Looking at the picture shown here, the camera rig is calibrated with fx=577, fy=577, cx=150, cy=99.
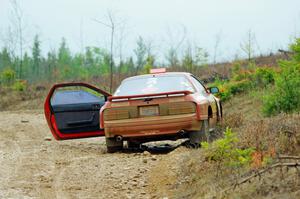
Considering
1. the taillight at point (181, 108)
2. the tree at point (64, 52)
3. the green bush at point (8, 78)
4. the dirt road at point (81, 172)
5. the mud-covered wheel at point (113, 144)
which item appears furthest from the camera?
the tree at point (64, 52)

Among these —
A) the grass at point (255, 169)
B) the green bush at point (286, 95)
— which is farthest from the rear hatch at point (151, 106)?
the green bush at point (286, 95)

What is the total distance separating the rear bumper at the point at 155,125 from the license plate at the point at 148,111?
0.23 ft

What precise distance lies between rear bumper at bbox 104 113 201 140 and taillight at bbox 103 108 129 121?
70mm

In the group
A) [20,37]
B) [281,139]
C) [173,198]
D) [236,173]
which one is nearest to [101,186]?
[173,198]

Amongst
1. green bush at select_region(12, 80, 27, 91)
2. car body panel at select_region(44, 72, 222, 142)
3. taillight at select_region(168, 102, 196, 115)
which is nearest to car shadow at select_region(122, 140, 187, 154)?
car body panel at select_region(44, 72, 222, 142)

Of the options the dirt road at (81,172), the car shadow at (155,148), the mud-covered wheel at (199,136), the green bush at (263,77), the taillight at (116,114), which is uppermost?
the green bush at (263,77)

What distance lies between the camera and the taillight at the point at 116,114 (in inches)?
395

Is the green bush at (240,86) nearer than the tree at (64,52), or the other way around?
the green bush at (240,86)

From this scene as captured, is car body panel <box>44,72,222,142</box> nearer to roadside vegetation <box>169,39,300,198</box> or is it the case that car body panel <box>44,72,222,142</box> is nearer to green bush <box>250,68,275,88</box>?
roadside vegetation <box>169,39,300,198</box>

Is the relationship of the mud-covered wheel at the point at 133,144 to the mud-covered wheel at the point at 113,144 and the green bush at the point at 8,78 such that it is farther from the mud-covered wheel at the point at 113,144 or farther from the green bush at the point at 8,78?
the green bush at the point at 8,78

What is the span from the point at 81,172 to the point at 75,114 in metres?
3.52

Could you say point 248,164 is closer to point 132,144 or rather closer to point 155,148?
point 155,148

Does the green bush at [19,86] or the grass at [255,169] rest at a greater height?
the green bush at [19,86]

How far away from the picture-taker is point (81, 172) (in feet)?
28.2
